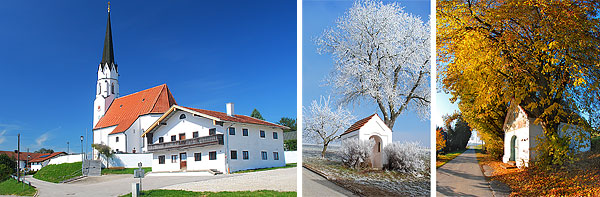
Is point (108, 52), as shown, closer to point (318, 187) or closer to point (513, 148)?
point (318, 187)

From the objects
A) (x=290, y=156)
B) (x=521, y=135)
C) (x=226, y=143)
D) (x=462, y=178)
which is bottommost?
(x=290, y=156)

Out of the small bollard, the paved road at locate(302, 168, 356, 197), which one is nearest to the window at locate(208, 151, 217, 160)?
the small bollard

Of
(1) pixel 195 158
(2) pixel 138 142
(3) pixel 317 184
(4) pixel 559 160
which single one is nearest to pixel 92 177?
(2) pixel 138 142

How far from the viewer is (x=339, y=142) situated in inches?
111

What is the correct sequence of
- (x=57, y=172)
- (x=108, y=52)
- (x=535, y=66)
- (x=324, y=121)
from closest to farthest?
(x=324, y=121) → (x=535, y=66) → (x=108, y=52) → (x=57, y=172)

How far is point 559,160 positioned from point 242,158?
10370 millimetres

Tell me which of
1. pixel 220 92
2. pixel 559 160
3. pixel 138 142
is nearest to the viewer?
pixel 559 160

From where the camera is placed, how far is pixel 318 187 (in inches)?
109

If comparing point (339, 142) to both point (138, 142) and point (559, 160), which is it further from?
point (138, 142)

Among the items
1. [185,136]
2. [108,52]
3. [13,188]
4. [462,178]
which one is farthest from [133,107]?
[462,178]

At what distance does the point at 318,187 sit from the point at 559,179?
6.76ft

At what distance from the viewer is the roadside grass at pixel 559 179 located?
2.99 m

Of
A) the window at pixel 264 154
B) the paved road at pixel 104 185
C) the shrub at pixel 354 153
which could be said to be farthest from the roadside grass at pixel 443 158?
the window at pixel 264 154

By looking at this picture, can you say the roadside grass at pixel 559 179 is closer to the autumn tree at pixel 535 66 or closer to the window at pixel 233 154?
the autumn tree at pixel 535 66
